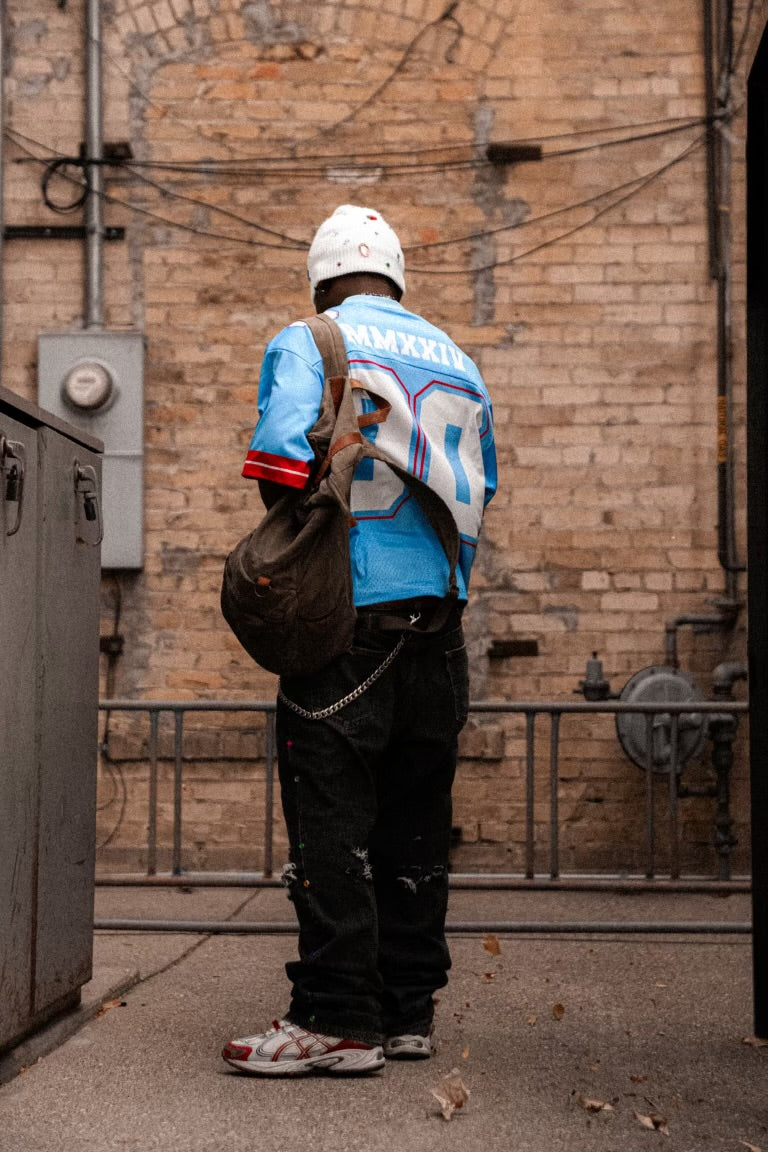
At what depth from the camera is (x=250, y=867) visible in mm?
7789

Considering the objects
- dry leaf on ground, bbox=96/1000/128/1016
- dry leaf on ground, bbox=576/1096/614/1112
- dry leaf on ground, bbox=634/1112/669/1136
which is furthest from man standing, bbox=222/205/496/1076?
dry leaf on ground, bbox=96/1000/128/1016

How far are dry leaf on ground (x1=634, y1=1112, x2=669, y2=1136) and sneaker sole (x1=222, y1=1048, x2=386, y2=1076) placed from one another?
551 mm

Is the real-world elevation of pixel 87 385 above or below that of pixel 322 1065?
above

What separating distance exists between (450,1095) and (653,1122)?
38cm

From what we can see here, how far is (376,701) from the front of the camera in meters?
2.81

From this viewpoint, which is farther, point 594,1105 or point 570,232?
point 570,232

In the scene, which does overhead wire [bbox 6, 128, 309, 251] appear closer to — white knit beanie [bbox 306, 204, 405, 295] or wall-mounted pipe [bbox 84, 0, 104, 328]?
wall-mounted pipe [bbox 84, 0, 104, 328]

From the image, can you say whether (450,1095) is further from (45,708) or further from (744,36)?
→ (744,36)

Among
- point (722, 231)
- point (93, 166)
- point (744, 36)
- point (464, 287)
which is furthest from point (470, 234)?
point (93, 166)

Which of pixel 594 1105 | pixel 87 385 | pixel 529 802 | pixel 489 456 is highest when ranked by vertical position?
pixel 87 385

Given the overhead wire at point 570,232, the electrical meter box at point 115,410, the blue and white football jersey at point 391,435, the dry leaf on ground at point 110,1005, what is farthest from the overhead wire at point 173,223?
the dry leaf on ground at point 110,1005

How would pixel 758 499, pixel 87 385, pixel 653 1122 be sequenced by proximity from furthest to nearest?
pixel 87 385 → pixel 758 499 → pixel 653 1122

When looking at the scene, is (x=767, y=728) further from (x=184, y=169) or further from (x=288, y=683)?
(x=184, y=169)

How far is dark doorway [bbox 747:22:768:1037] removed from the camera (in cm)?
298
